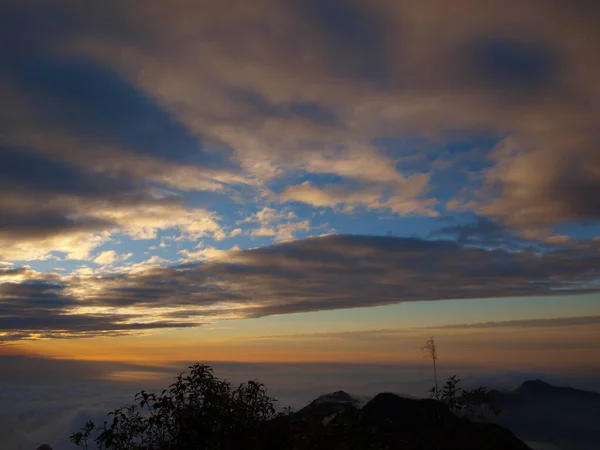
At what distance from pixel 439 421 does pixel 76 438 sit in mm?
17582

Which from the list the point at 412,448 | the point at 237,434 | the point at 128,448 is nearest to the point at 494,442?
the point at 412,448

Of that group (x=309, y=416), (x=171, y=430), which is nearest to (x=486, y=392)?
(x=309, y=416)

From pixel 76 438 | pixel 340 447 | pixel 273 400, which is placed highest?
pixel 273 400

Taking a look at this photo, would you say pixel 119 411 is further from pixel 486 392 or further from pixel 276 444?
pixel 486 392

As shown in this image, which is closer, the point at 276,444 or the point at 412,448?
the point at 276,444

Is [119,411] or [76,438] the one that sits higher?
[119,411]

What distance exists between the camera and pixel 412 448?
16.0m

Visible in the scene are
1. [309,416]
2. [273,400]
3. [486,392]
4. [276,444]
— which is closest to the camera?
[276,444]

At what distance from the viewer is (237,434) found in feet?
45.1

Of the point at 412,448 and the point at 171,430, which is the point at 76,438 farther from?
the point at 412,448

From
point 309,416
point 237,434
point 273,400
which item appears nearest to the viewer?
point 237,434

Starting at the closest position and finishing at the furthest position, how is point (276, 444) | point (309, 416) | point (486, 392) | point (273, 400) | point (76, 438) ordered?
point (276, 444)
point (273, 400)
point (309, 416)
point (486, 392)
point (76, 438)

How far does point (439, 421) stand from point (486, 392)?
231 cm

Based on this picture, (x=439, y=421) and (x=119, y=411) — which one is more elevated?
(x=119, y=411)
